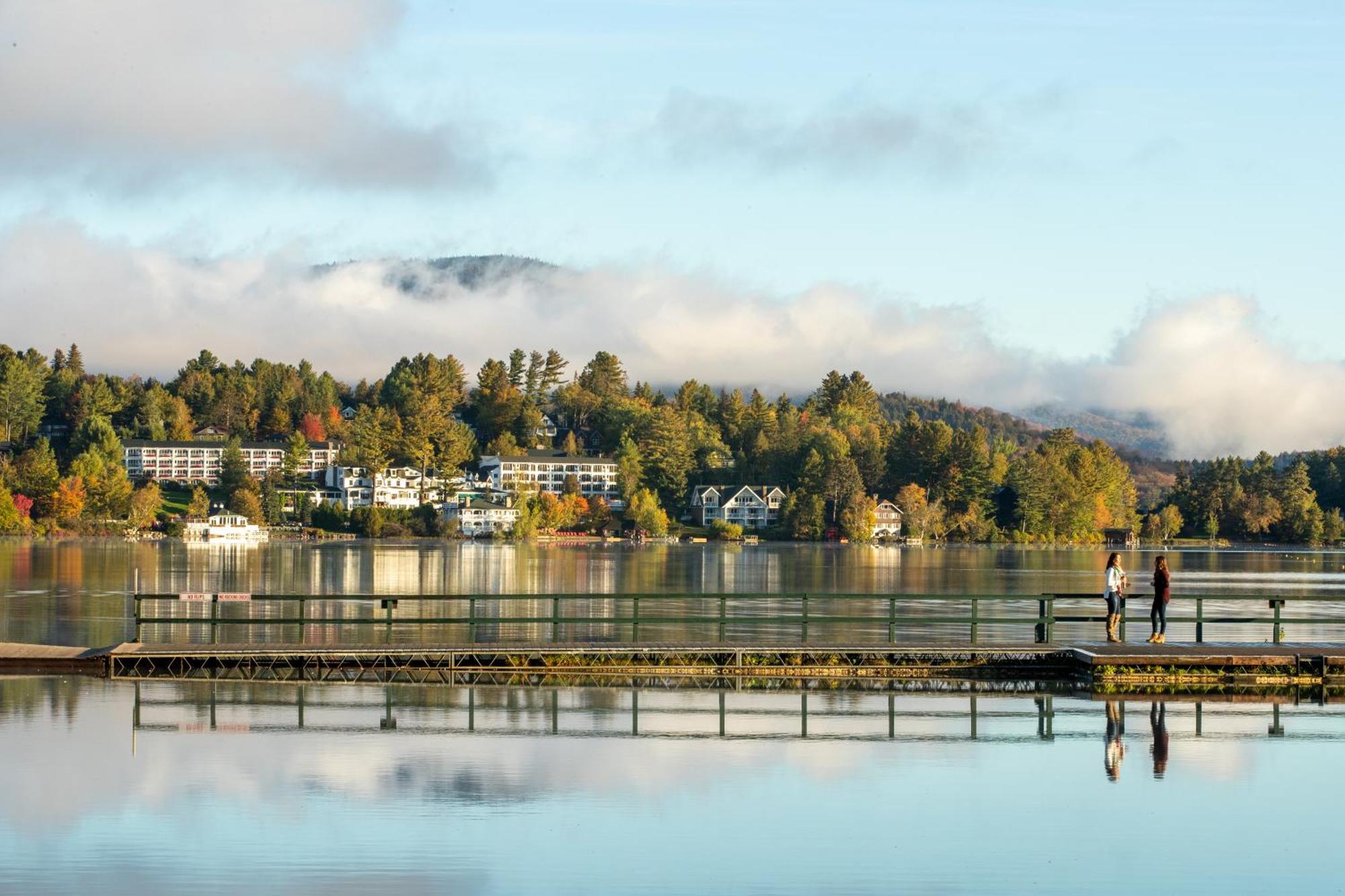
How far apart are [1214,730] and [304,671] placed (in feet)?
59.7

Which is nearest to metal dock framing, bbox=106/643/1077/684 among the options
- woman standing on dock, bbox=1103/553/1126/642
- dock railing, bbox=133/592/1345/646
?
dock railing, bbox=133/592/1345/646

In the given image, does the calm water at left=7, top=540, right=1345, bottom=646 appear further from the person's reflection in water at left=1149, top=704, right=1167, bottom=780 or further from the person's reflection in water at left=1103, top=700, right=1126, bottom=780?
the person's reflection in water at left=1149, top=704, right=1167, bottom=780

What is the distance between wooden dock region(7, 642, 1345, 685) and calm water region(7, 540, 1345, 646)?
29.2 feet

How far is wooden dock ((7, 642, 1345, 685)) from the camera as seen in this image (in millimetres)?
34531

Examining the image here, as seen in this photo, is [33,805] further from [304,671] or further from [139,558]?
[139,558]

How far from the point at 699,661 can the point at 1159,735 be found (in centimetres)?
1163

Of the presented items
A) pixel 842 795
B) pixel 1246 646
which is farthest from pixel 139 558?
pixel 842 795

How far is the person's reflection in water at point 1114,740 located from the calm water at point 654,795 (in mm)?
96

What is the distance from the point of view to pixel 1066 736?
2705 cm

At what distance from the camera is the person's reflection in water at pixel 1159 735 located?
79.0 ft

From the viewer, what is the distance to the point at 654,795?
867 inches

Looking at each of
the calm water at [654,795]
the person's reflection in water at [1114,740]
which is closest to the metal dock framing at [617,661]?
the calm water at [654,795]

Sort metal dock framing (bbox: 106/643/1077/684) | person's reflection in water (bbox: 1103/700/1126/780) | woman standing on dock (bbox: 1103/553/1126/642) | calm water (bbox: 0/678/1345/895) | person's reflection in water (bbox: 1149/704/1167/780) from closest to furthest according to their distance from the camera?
calm water (bbox: 0/678/1345/895) → person's reflection in water (bbox: 1103/700/1126/780) → person's reflection in water (bbox: 1149/704/1167/780) → metal dock framing (bbox: 106/643/1077/684) → woman standing on dock (bbox: 1103/553/1126/642)

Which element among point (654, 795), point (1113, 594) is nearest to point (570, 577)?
point (1113, 594)
